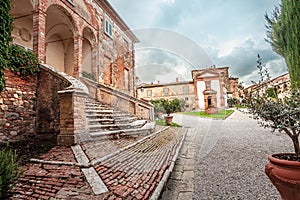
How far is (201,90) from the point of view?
98.6ft

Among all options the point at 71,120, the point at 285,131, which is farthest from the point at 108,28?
the point at 285,131

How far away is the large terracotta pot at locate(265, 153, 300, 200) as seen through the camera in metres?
1.70

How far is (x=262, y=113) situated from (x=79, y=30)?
9.84 m

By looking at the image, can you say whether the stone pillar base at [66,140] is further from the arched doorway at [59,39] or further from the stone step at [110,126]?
the arched doorway at [59,39]

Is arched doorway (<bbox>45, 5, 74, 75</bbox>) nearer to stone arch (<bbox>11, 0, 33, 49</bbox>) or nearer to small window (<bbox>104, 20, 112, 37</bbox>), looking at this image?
stone arch (<bbox>11, 0, 33, 49</bbox>)

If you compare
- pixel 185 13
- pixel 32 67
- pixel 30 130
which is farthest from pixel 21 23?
pixel 185 13

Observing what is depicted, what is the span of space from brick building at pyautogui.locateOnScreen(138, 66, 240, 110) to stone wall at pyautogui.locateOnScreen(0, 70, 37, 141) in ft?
49.0

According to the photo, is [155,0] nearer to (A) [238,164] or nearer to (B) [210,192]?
(A) [238,164]

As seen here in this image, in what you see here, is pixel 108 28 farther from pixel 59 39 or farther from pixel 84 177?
pixel 84 177

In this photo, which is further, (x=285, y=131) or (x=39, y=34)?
(x=39, y=34)

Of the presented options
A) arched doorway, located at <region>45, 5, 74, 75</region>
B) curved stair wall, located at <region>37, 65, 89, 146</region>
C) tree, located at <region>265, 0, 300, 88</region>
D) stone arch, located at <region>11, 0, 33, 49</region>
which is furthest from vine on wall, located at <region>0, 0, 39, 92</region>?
tree, located at <region>265, 0, 300, 88</region>

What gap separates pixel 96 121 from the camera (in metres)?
5.73

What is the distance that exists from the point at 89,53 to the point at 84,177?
10.3 metres

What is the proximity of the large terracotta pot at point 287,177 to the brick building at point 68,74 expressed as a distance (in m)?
4.29
